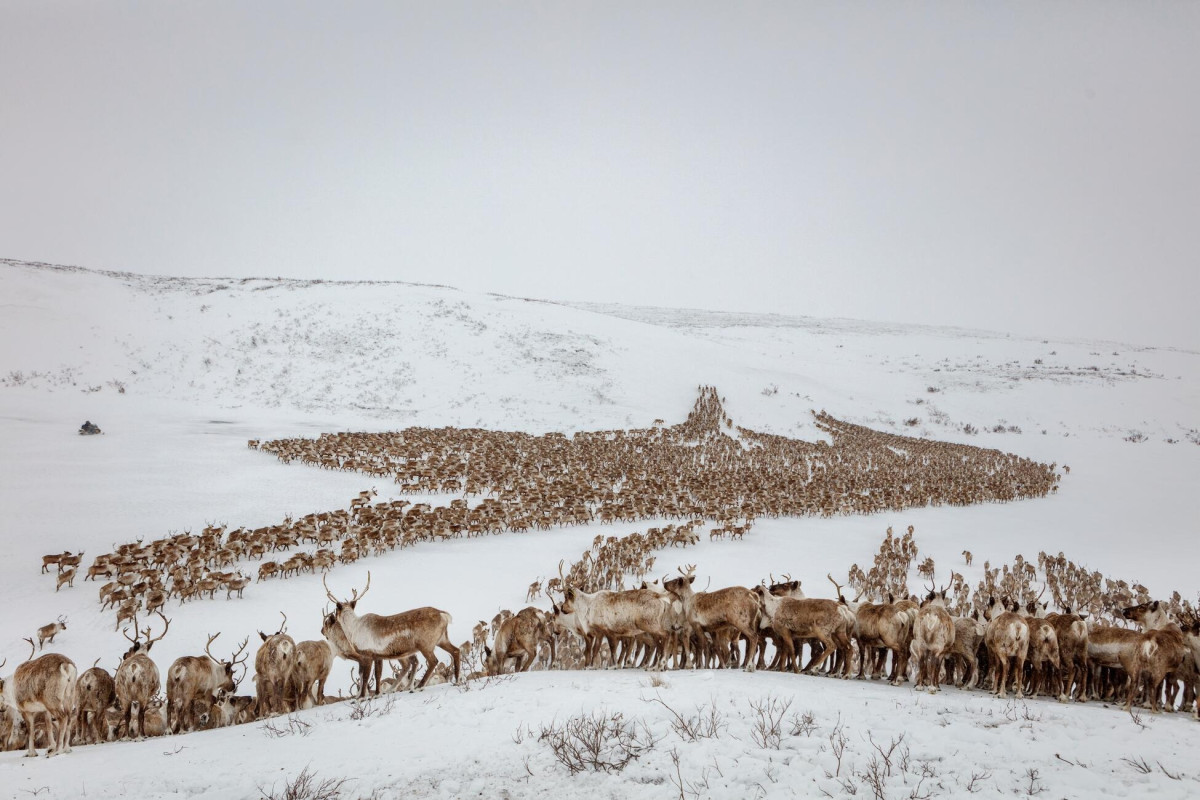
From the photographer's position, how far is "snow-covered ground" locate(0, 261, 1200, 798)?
5793 millimetres

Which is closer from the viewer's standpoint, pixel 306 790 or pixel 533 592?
pixel 306 790

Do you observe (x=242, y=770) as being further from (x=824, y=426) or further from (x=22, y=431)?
(x=824, y=426)

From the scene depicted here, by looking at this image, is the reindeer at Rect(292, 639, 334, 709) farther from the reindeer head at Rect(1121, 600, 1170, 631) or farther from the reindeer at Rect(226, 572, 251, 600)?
the reindeer head at Rect(1121, 600, 1170, 631)

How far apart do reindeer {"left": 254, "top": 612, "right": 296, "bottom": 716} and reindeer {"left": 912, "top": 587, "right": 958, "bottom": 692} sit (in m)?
7.68

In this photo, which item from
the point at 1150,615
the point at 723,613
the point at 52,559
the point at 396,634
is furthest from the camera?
the point at 52,559

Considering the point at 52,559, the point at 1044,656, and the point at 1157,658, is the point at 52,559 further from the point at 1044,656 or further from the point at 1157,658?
the point at 1157,658

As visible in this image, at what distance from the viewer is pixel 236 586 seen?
44.0 ft

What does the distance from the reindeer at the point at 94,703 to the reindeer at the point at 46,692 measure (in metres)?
0.59

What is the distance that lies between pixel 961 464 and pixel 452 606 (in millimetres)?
32025

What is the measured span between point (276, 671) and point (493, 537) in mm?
12203

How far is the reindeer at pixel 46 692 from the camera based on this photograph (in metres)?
6.54

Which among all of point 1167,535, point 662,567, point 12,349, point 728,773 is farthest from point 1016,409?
point 12,349

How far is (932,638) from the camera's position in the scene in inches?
307

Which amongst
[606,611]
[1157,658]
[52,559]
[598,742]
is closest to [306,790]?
[598,742]
